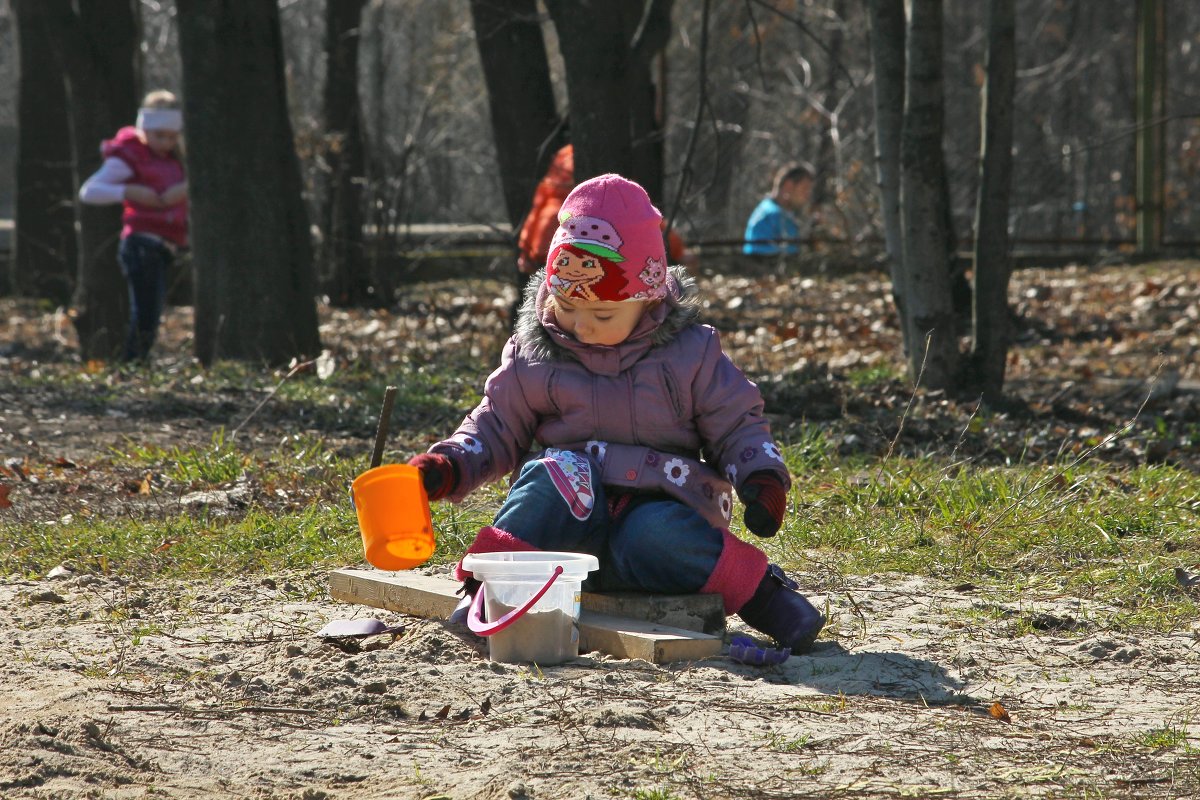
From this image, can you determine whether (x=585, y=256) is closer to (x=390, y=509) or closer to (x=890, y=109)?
(x=390, y=509)

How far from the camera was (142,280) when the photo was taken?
31.4ft

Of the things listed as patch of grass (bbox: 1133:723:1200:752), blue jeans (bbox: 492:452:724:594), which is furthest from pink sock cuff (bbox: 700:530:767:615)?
patch of grass (bbox: 1133:723:1200:752)

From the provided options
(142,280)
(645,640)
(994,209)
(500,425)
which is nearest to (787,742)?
(645,640)

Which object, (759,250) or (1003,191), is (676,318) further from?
(759,250)

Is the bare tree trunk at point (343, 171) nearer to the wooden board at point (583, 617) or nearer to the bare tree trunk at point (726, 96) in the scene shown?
the bare tree trunk at point (726, 96)

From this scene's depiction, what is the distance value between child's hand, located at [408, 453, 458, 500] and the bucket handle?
0.85ft

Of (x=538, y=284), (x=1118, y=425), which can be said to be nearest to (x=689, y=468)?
(x=538, y=284)

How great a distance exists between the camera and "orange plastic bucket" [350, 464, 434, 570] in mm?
3369

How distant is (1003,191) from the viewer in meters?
7.01

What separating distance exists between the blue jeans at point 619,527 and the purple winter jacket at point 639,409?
0.26 feet

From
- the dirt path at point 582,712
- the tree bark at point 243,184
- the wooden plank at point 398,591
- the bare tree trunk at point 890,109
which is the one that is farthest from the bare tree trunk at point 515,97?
the dirt path at point 582,712

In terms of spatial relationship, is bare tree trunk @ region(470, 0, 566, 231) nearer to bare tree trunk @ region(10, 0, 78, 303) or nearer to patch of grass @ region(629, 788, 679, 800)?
bare tree trunk @ region(10, 0, 78, 303)

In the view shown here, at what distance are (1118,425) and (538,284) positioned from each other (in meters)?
3.92

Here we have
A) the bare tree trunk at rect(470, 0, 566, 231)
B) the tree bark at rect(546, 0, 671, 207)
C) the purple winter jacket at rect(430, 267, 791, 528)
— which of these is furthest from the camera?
the bare tree trunk at rect(470, 0, 566, 231)
